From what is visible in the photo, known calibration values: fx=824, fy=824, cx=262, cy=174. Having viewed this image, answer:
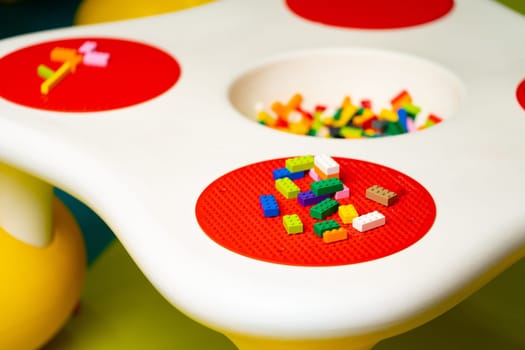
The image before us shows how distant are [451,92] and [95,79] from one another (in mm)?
495

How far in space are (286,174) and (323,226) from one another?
0.36 feet

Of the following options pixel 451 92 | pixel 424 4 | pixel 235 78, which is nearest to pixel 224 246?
pixel 235 78

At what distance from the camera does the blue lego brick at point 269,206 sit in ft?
2.69

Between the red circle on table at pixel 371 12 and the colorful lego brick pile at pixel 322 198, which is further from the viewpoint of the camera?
the red circle on table at pixel 371 12

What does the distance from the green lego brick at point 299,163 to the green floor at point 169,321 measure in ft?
2.06

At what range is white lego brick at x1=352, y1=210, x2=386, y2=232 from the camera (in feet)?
2.61

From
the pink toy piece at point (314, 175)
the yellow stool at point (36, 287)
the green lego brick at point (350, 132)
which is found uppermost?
the pink toy piece at point (314, 175)

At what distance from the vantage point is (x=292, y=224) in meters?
0.79

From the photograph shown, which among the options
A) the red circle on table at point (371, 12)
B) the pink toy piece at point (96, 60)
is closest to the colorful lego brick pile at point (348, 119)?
the red circle on table at point (371, 12)

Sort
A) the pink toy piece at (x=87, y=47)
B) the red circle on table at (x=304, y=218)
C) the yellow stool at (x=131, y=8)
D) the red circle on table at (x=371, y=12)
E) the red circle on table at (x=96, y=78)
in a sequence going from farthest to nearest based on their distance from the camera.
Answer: the yellow stool at (x=131, y=8)
the red circle on table at (x=371, y=12)
the pink toy piece at (x=87, y=47)
the red circle on table at (x=96, y=78)
the red circle on table at (x=304, y=218)

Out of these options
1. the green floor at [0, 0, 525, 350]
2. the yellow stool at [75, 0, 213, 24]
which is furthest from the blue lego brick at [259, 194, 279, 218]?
the yellow stool at [75, 0, 213, 24]

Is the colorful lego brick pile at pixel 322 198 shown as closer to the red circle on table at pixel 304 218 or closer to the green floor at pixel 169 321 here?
the red circle on table at pixel 304 218

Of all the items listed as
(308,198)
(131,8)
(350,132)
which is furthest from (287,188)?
(131,8)

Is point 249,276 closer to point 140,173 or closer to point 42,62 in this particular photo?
point 140,173
